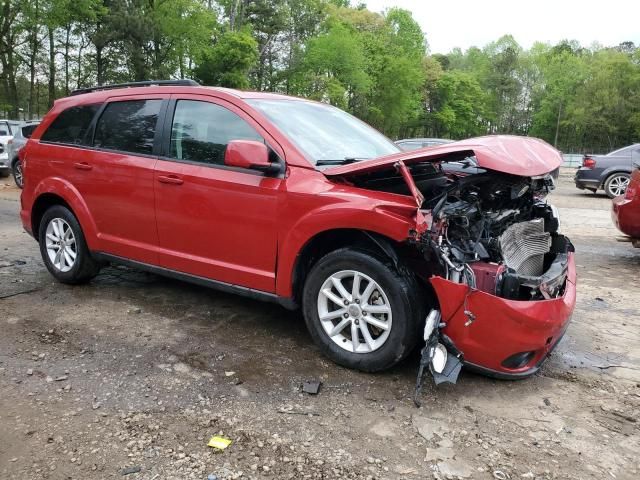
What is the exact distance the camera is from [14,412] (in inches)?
112

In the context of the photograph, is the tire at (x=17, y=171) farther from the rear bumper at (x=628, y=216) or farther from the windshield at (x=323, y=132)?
the rear bumper at (x=628, y=216)

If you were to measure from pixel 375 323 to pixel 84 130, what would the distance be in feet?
10.7

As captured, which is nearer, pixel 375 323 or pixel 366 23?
pixel 375 323

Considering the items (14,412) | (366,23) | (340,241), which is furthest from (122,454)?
(366,23)

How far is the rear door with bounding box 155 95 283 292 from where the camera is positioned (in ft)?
11.9

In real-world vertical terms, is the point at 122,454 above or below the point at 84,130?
below

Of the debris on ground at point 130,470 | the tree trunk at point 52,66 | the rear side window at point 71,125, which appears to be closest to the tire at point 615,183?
the rear side window at point 71,125

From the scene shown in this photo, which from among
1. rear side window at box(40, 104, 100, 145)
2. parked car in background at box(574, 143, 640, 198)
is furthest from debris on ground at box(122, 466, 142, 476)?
parked car in background at box(574, 143, 640, 198)

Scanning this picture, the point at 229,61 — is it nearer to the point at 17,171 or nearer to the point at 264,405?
the point at 17,171

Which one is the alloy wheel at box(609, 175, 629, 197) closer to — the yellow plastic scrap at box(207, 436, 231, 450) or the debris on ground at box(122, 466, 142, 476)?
the yellow plastic scrap at box(207, 436, 231, 450)

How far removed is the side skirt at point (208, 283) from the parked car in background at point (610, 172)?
497 inches

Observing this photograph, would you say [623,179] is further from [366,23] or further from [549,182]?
[366,23]

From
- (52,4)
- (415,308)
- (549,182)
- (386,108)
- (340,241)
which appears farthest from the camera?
(386,108)

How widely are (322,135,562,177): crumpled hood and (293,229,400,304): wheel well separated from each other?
40 cm
